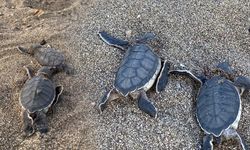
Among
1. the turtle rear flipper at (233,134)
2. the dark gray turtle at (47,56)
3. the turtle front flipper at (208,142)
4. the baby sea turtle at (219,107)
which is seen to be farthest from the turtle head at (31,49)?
the turtle rear flipper at (233,134)

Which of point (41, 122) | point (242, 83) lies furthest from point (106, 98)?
point (242, 83)

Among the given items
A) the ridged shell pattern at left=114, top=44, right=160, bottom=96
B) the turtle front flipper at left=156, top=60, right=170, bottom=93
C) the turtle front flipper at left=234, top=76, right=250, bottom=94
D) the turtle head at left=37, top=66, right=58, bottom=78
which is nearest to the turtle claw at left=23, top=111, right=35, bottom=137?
the turtle head at left=37, top=66, right=58, bottom=78

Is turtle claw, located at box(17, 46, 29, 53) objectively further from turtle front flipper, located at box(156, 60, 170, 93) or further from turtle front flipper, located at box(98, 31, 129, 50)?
turtle front flipper, located at box(156, 60, 170, 93)

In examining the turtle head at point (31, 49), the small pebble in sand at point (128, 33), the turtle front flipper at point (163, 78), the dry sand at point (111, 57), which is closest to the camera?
the dry sand at point (111, 57)

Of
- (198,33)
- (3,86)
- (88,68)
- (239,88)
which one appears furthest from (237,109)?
(3,86)

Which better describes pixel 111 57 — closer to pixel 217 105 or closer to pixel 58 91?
pixel 58 91

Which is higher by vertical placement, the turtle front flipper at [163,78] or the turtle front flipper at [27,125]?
the turtle front flipper at [163,78]

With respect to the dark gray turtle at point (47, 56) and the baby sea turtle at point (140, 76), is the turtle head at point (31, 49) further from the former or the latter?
the baby sea turtle at point (140, 76)

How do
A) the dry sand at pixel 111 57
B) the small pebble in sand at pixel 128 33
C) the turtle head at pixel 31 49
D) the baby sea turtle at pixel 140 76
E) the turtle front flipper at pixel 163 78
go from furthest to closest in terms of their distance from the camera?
the small pebble in sand at pixel 128 33 < the turtle head at pixel 31 49 < the turtle front flipper at pixel 163 78 < the baby sea turtle at pixel 140 76 < the dry sand at pixel 111 57
